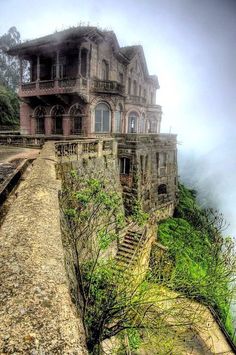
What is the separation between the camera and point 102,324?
5.36 meters

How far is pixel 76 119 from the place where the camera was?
24500 mm

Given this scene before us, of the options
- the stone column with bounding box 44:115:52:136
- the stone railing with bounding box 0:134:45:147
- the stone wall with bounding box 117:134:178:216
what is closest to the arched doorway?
the stone wall with bounding box 117:134:178:216

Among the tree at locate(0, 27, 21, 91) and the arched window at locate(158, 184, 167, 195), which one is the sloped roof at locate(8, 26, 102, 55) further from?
the tree at locate(0, 27, 21, 91)

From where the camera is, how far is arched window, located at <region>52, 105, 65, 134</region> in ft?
82.3

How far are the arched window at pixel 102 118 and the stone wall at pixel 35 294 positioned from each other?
21793mm

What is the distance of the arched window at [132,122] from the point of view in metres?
29.9

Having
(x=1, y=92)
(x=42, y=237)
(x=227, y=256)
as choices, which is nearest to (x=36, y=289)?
(x=42, y=237)

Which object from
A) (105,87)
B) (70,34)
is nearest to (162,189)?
(105,87)

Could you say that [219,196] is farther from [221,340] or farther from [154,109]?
[221,340]

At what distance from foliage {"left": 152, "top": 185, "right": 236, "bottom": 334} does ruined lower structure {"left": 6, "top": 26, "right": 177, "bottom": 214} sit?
304 centimetres

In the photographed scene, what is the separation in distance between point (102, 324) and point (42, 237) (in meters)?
3.30

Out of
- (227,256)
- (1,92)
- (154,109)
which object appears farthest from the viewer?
(1,92)

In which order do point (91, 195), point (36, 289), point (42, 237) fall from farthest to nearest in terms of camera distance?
point (91, 195), point (42, 237), point (36, 289)

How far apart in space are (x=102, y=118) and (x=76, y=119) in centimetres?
247
